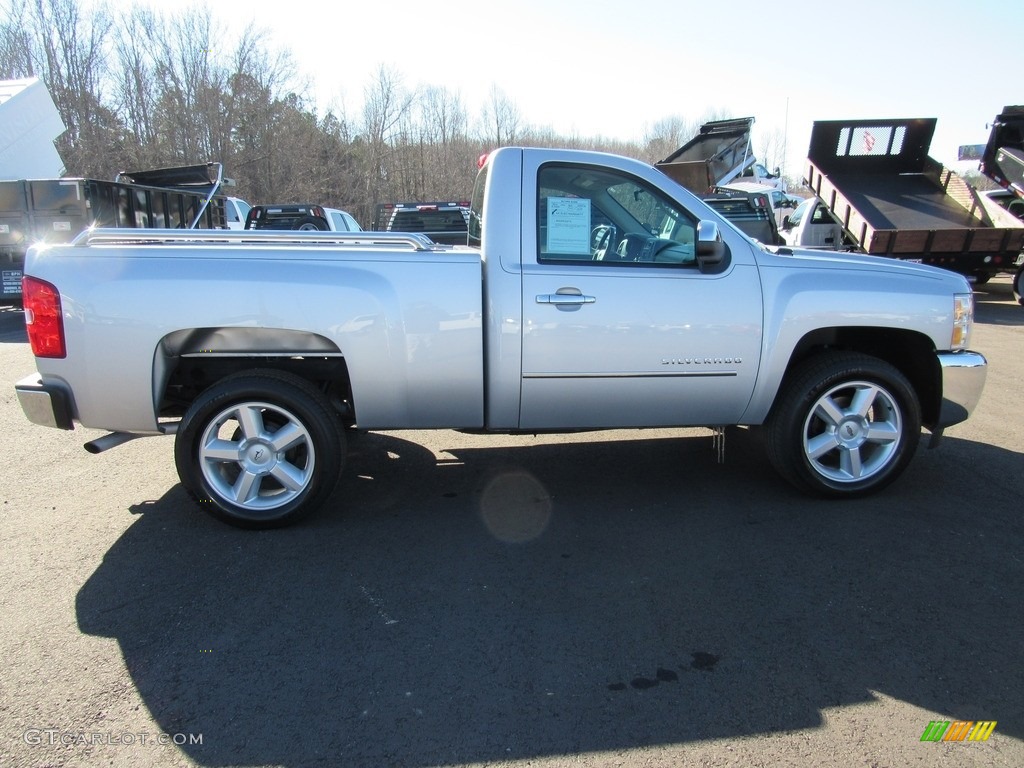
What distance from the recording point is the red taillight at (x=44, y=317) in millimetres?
3469

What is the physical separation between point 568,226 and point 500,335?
2.51ft

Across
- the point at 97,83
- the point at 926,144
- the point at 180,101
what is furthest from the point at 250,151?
the point at 926,144

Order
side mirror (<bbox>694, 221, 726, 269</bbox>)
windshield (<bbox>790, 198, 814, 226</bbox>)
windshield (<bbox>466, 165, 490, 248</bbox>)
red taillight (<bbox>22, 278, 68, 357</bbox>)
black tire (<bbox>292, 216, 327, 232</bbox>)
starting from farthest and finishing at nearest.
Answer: black tire (<bbox>292, 216, 327, 232</bbox>)
windshield (<bbox>790, 198, 814, 226</bbox>)
windshield (<bbox>466, 165, 490, 248</bbox>)
side mirror (<bbox>694, 221, 726, 269</bbox>)
red taillight (<bbox>22, 278, 68, 357</bbox>)

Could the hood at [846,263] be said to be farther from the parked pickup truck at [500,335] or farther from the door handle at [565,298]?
the door handle at [565,298]

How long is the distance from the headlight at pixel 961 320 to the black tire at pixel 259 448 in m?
3.76

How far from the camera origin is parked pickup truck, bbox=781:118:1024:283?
39.8 ft

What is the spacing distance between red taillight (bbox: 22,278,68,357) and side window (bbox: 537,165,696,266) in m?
2.56

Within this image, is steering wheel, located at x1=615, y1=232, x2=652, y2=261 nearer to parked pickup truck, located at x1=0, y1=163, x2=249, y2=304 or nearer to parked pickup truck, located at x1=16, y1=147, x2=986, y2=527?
parked pickup truck, located at x1=16, y1=147, x2=986, y2=527

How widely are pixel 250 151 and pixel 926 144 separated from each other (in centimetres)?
3418

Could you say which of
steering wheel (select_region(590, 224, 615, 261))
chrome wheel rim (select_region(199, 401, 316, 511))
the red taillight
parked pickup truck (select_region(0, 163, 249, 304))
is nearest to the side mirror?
steering wheel (select_region(590, 224, 615, 261))

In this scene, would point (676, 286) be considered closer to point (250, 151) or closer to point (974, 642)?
point (974, 642)

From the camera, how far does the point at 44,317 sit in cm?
350

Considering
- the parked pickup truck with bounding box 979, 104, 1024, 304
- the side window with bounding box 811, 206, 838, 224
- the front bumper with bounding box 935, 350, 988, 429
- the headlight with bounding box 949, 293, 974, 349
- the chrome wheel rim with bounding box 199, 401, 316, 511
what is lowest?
the chrome wheel rim with bounding box 199, 401, 316, 511

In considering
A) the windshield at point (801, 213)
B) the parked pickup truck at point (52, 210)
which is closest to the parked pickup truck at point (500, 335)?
the parked pickup truck at point (52, 210)
